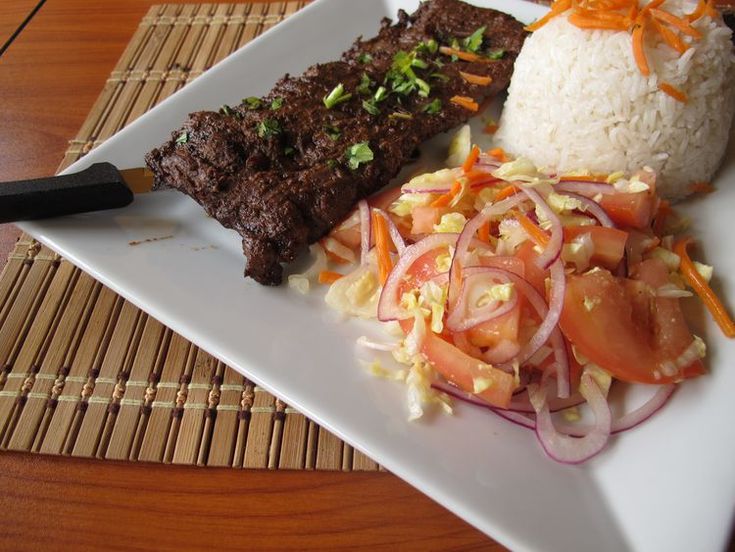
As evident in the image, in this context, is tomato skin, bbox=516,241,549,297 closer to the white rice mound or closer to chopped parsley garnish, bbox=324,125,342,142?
the white rice mound

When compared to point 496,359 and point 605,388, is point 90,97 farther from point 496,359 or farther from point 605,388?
point 605,388

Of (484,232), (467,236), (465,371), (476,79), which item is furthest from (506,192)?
(476,79)

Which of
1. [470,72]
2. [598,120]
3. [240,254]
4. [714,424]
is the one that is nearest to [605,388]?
[714,424]

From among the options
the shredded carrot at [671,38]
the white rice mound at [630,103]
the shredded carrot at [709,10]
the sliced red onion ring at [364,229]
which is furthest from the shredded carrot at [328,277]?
the shredded carrot at [709,10]

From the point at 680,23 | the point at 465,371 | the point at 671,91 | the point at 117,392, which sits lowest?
the point at 117,392

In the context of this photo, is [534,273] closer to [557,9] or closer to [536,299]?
[536,299]

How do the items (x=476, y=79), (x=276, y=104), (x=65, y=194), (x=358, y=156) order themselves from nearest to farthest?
(x=65, y=194)
(x=358, y=156)
(x=276, y=104)
(x=476, y=79)
